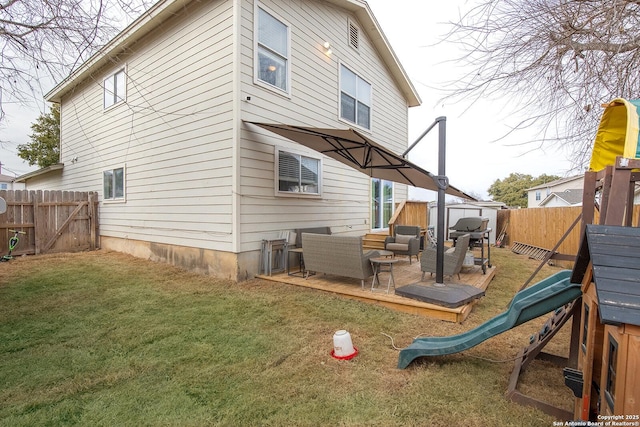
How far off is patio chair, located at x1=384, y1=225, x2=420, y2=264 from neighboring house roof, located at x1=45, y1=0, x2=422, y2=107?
6.25m

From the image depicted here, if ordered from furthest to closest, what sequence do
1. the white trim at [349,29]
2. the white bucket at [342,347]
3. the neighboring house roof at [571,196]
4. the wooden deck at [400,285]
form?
1. the neighboring house roof at [571,196]
2. the white trim at [349,29]
3. the wooden deck at [400,285]
4. the white bucket at [342,347]

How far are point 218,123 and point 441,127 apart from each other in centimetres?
428

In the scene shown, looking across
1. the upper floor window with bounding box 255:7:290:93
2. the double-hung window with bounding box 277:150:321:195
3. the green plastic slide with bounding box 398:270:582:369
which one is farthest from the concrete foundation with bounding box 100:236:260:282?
the green plastic slide with bounding box 398:270:582:369

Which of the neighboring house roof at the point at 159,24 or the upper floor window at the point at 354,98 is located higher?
the neighboring house roof at the point at 159,24

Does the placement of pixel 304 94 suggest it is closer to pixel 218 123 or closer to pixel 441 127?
pixel 218 123

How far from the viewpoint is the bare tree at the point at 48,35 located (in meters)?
3.68

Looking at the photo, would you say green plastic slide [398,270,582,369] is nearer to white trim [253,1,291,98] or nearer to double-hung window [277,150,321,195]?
double-hung window [277,150,321,195]

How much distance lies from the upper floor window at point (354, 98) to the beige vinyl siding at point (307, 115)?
0.24 meters

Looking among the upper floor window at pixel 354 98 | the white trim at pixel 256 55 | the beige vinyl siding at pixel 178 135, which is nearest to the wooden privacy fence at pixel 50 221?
the beige vinyl siding at pixel 178 135

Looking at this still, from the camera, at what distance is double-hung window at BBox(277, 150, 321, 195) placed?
6.88 metres

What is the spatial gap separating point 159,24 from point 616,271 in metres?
9.26

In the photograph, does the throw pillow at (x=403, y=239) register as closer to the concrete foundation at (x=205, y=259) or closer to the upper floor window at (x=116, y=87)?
the concrete foundation at (x=205, y=259)

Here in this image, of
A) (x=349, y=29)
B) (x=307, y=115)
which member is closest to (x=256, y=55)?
(x=307, y=115)

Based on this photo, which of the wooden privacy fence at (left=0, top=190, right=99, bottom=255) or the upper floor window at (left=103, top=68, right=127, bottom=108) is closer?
the wooden privacy fence at (left=0, top=190, right=99, bottom=255)
